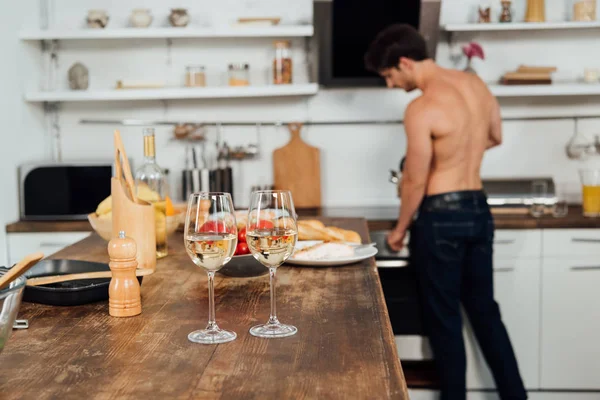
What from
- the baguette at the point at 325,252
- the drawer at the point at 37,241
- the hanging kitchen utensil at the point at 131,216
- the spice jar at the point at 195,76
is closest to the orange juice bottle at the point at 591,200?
the spice jar at the point at 195,76

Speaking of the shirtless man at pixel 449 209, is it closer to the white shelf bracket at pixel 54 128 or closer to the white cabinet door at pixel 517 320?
the white cabinet door at pixel 517 320

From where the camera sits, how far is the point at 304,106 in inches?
171

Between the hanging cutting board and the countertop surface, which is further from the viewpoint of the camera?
the hanging cutting board

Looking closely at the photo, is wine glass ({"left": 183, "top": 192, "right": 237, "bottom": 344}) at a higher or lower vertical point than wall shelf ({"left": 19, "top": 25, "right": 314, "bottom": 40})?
lower

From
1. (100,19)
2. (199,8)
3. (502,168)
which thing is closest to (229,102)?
(199,8)

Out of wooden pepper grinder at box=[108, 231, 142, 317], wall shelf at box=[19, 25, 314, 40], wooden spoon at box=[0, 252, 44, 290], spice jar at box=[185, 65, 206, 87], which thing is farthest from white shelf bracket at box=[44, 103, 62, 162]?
wooden spoon at box=[0, 252, 44, 290]

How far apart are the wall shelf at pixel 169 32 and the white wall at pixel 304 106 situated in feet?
0.82

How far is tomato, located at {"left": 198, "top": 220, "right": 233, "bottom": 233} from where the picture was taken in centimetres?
131

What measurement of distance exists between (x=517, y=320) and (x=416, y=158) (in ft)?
3.33

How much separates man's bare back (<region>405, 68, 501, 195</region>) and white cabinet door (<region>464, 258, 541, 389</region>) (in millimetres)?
534

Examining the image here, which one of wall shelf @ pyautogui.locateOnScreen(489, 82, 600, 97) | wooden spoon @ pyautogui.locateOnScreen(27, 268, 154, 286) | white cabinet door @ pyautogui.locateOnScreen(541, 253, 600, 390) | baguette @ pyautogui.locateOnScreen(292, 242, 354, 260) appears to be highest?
wall shelf @ pyautogui.locateOnScreen(489, 82, 600, 97)

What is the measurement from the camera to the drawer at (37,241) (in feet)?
12.3

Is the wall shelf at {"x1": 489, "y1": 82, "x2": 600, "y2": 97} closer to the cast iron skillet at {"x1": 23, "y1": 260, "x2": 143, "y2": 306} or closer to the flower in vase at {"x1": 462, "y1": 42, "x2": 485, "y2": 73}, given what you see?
the flower in vase at {"x1": 462, "y1": 42, "x2": 485, "y2": 73}

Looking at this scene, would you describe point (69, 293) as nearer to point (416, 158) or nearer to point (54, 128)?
point (416, 158)
